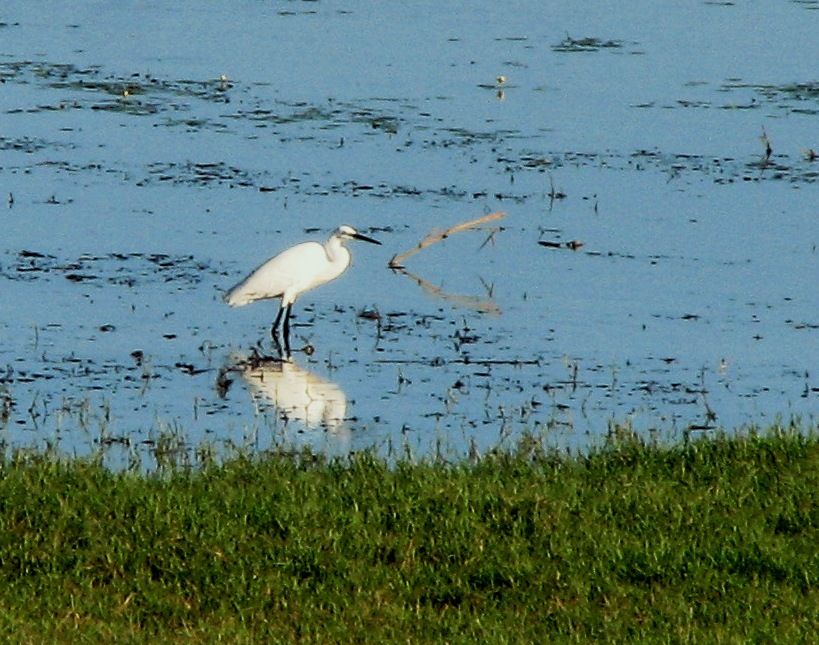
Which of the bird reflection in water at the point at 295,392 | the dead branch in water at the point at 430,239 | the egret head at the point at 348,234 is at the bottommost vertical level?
the bird reflection in water at the point at 295,392

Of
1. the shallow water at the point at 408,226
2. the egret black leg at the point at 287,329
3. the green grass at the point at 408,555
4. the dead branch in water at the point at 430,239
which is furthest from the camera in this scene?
the dead branch in water at the point at 430,239

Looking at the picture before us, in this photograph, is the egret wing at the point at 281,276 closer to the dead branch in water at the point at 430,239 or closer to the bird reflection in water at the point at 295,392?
the bird reflection in water at the point at 295,392

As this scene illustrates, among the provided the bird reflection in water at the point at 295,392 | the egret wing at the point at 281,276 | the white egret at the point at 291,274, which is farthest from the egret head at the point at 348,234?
the bird reflection in water at the point at 295,392

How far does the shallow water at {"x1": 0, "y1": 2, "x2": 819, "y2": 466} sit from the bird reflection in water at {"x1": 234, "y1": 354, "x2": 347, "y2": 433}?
0.03 metres

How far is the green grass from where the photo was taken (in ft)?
20.7

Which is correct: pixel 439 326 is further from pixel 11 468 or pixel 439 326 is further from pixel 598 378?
pixel 11 468

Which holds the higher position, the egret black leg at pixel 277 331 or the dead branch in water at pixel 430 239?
the dead branch in water at pixel 430 239

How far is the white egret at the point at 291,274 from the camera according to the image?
12.4 metres

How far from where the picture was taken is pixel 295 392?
1088 centimetres

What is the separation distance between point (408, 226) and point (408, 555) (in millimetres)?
8168

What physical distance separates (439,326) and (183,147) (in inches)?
245

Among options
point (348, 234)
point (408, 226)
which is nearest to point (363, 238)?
point (348, 234)

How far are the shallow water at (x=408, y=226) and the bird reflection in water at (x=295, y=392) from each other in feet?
0.09

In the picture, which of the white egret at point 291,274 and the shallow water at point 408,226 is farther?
the white egret at point 291,274
